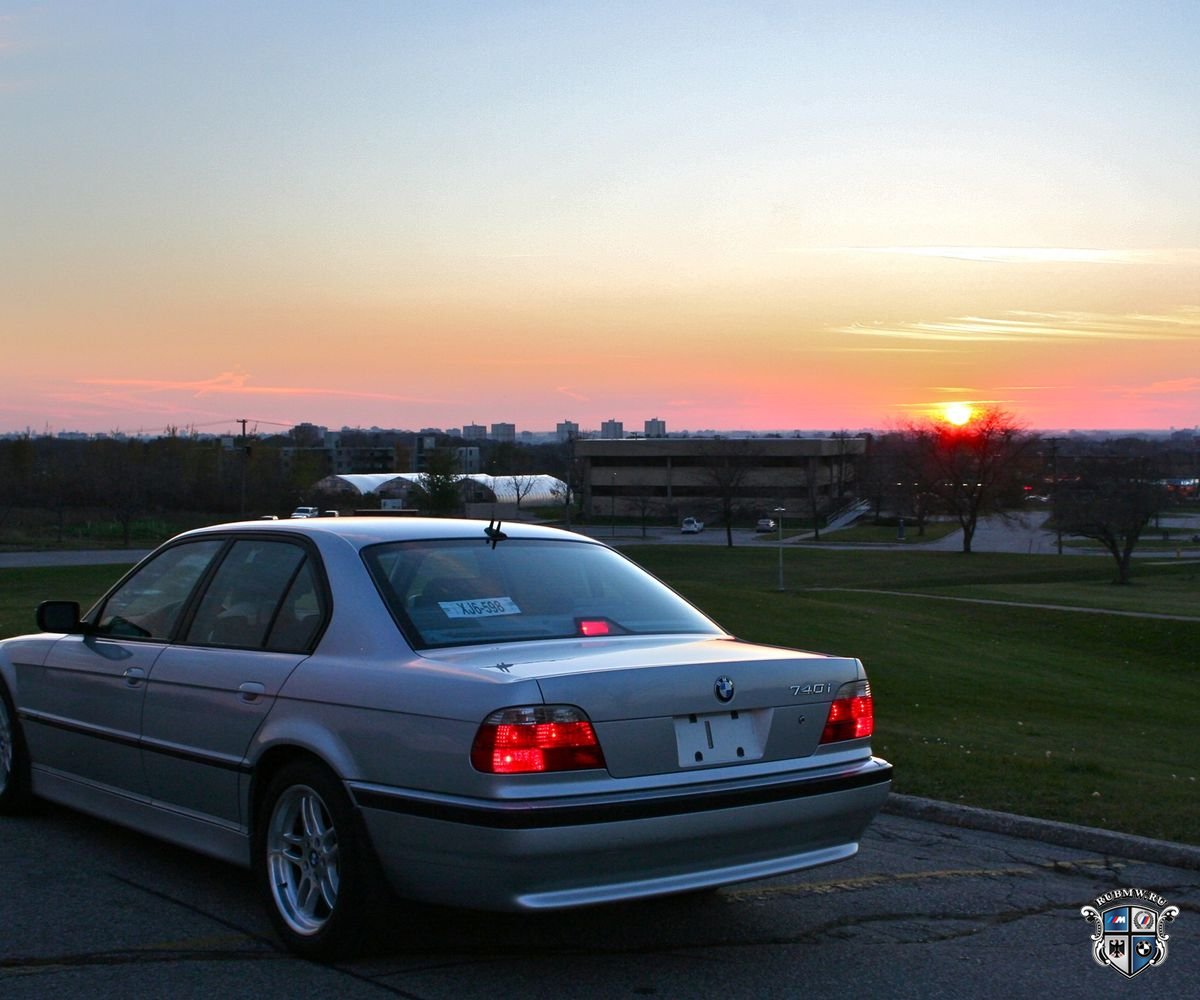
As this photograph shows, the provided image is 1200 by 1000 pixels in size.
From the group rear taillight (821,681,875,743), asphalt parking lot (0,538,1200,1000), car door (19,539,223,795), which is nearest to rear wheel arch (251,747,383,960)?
asphalt parking lot (0,538,1200,1000)

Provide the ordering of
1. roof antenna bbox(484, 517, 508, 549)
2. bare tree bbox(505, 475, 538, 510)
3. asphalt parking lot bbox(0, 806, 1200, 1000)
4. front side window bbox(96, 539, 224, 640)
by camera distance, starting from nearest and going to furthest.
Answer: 1. asphalt parking lot bbox(0, 806, 1200, 1000)
2. roof antenna bbox(484, 517, 508, 549)
3. front side window bbox(96, 539, 224, 640)
4. bare tree bbox(505, 475, 538, 510)

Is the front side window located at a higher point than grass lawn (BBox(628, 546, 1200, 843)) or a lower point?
higher

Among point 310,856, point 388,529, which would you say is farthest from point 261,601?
point 310,856

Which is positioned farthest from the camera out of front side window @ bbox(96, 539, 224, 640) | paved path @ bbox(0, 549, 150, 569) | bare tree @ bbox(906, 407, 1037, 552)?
bare tree @ bbox(906, 407, 1037, 552)

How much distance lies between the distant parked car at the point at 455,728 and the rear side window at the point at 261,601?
1 centimetres

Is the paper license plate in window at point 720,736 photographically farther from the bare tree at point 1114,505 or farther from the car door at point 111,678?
the bare tree at point 1114,505

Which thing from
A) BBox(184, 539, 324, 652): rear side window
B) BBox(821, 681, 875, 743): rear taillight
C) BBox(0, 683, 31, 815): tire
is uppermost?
BBox(184, 539, 324, 652): rear side window

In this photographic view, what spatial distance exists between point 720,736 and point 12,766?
14.4 ft

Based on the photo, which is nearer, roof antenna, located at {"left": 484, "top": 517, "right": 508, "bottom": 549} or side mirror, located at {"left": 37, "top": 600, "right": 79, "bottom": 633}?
roof antenna, located at {"left": 484, "top": 517, "right": 508, "bottom": 549}

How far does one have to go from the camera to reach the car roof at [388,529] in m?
5.39

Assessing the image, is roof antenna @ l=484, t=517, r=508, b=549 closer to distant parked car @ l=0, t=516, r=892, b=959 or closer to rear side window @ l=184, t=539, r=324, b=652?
distant parked car @ l=0, t=516, r=892, b=959

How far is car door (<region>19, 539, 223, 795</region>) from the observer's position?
590cm

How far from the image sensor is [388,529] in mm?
5520

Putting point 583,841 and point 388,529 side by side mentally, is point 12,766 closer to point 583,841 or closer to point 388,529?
point 388,529
